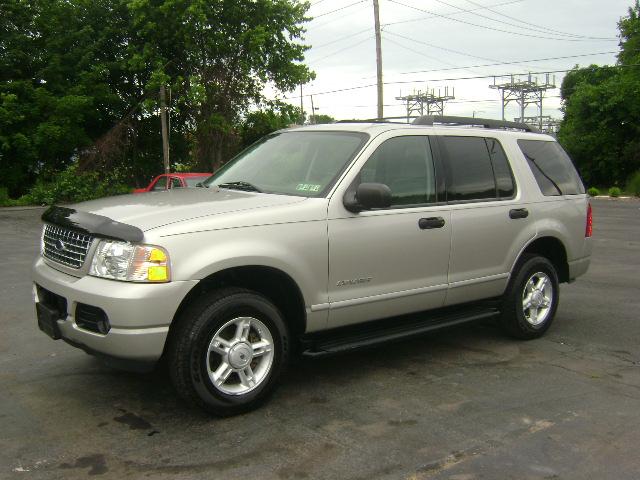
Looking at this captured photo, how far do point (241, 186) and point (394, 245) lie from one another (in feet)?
4.13

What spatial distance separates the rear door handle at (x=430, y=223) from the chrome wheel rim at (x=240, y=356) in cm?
150

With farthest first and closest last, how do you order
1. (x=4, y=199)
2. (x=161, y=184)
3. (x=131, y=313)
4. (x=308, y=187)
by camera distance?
(x=4, y=199), (x=161, y=184), (x=308, y=187), (x=131, y=313)

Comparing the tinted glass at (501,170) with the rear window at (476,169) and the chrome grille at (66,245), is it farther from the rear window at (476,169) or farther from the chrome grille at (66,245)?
the chrome grille at (66,245)

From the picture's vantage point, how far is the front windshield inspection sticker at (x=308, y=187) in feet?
15.5

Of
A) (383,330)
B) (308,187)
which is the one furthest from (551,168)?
(308,187)

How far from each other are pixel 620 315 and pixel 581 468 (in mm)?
3956

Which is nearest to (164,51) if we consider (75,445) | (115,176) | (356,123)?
(115,176)

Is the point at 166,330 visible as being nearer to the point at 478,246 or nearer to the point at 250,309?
the point at 250,309

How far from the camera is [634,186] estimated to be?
3372cm

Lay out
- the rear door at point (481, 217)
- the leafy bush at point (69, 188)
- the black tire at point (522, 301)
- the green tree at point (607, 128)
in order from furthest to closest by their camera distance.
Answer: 1. the green tree at point (607, 128)
2. the leafy bush at point (69, 188)
3. the black tire at point (522, 301)
4. the rear door at point (481, 217)

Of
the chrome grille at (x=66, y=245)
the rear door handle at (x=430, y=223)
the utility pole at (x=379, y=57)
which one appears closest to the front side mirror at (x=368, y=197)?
the rear door handle at (x=430, y=223)

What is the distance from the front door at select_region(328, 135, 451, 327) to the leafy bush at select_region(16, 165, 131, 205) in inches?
928

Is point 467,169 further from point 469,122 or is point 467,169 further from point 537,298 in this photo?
point 537,298

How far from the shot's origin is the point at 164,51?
30438 millimetres
